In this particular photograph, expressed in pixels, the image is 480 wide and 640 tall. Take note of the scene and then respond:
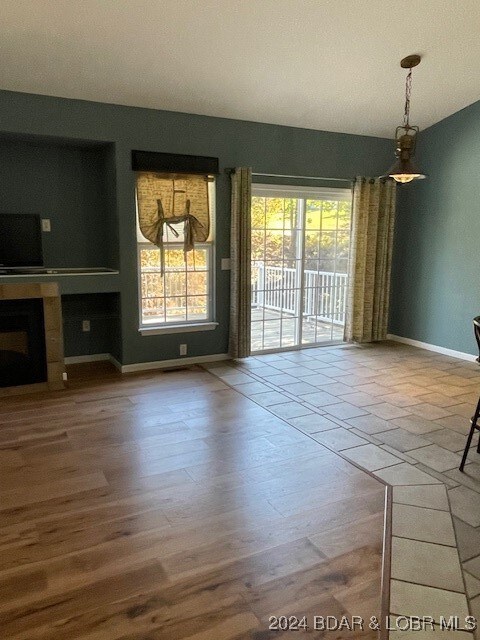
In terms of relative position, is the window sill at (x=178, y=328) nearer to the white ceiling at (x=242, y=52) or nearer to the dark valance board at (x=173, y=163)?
the dark valance board at (x=173, y=163)

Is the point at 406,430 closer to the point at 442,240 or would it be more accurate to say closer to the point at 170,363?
the point at 170,363

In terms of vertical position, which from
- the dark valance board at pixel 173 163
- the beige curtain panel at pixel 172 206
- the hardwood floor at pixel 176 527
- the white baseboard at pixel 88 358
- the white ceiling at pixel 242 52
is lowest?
the hardwood floor at pixel 176 527

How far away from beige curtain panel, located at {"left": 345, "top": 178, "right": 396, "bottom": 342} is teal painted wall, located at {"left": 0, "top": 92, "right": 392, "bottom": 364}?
1.12 feet

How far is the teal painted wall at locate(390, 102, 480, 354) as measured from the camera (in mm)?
5285

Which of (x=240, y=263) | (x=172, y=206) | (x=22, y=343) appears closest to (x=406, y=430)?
(x=240, y=263)

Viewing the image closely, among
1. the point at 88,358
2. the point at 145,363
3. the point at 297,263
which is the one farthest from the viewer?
the point at 297,263

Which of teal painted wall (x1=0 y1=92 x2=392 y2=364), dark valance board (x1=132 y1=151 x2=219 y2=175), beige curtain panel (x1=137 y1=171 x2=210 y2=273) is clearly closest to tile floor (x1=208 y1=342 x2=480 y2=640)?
teal painted wall (x1=0 y1=92 x2=392 y2=364)

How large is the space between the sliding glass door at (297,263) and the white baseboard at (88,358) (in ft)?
5.73

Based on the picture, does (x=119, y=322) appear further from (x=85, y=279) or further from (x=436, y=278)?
(x=436, y=278)

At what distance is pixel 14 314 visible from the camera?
13.5ft

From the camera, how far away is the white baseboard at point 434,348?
545 cm

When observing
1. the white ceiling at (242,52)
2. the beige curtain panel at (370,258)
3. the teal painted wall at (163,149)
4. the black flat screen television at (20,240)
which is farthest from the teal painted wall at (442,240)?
the black flat screen television at (20,240)

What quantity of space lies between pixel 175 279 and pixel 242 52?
Answer: 7.37 feet

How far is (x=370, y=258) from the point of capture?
593cm
